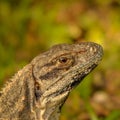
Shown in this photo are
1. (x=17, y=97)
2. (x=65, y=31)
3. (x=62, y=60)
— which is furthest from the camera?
(x=65, y=31)

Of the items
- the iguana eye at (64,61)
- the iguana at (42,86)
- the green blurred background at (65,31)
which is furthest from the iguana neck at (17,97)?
the green blurred background at (65,31)

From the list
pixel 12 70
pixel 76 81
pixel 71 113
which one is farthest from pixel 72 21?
pixel 76 81

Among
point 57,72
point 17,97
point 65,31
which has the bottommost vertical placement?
point 17,97

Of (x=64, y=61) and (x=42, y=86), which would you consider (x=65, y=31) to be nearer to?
(x=64, y=61)

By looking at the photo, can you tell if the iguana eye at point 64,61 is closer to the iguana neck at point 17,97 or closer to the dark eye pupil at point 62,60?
the dark eye pupil at point 62,60

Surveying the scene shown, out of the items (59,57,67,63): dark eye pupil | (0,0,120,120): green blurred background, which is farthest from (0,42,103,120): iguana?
(0,0,120,120): green blurred background

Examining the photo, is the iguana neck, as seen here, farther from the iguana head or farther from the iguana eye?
the iguana eye

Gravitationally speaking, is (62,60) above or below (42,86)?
above

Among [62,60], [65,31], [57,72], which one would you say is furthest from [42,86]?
[65,31]
